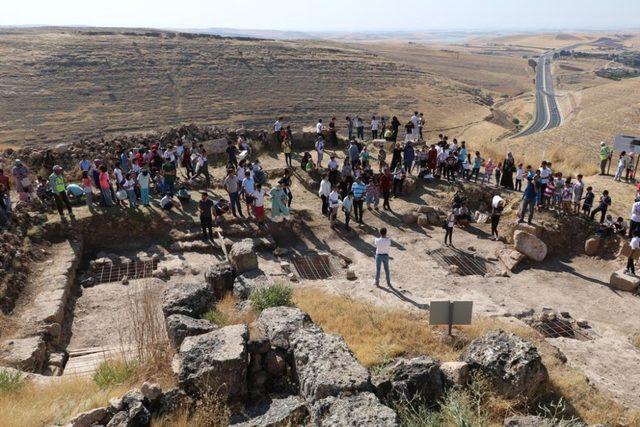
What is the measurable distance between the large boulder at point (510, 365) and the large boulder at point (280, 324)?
279 centimetres

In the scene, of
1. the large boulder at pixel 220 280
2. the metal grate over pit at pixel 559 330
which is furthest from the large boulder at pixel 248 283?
the metal grate over pit at pixel 559 330

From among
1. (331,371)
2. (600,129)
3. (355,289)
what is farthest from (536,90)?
(331,371)

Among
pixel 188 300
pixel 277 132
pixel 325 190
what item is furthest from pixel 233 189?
pixel 277 132

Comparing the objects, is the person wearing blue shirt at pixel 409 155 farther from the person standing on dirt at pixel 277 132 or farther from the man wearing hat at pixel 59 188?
the man wearing hat at pixel 59 188

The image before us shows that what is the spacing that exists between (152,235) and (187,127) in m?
8.67

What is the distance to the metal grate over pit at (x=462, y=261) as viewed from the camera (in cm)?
1523

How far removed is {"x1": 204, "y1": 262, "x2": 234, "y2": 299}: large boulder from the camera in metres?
11.6

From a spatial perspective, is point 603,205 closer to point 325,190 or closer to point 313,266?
point 325,190

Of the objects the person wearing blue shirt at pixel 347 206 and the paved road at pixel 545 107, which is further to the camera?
the paved road at pixel 545 107

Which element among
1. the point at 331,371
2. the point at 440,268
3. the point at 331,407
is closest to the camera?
the point at 331,407

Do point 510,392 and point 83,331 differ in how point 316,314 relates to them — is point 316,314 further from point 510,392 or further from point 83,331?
point 83,331

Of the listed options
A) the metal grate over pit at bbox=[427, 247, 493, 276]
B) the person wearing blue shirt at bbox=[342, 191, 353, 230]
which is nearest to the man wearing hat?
the person wearing blue shirt at bbox=[342, 191, 353, 230]

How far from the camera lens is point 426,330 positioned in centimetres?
1027

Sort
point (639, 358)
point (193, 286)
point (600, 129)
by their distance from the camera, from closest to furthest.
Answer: point (193, 286)
point (639, 358)
point (600, 129)
